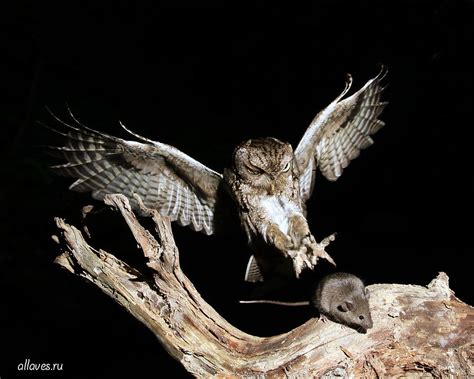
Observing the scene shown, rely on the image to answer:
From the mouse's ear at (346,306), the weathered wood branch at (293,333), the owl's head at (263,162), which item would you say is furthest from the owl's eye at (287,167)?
the mouse's ear at (346,306)

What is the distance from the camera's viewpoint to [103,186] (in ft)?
12.6

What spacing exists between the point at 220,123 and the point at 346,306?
248cm

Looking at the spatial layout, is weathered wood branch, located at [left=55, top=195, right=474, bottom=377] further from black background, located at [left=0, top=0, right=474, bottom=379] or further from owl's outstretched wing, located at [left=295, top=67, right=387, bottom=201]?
owl's outstretched wing, located at [left=295, top=67, right=387, bottom=201]

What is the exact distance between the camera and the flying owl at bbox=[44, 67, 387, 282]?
12.0 feet

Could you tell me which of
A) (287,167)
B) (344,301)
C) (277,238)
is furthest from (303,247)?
(344,301)

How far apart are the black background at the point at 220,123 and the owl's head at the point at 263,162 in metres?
0.73

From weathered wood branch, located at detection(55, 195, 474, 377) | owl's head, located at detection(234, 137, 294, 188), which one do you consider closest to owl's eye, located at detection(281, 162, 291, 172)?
owl's head, located at detection(234, 137, 294, 188)

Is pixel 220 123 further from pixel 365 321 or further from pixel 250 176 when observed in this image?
pixel 365 321

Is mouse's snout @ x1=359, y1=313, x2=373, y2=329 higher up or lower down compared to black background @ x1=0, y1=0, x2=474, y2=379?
lower down

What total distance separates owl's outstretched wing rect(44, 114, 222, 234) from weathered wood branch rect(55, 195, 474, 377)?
58 cm

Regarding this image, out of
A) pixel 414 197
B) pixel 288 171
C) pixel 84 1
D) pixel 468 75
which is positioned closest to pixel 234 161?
pixel 288 171

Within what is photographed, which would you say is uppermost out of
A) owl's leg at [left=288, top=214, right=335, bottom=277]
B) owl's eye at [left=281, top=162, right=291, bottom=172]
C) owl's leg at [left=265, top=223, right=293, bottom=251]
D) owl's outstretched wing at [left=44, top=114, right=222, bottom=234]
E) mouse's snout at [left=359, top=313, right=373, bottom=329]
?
owl's outstretched wing at [left=44, top=114, right=222, bottom=234]

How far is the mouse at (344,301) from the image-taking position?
2797mm

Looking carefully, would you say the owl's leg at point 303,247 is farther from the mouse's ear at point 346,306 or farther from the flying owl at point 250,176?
the mouse's ear at point 346,306
